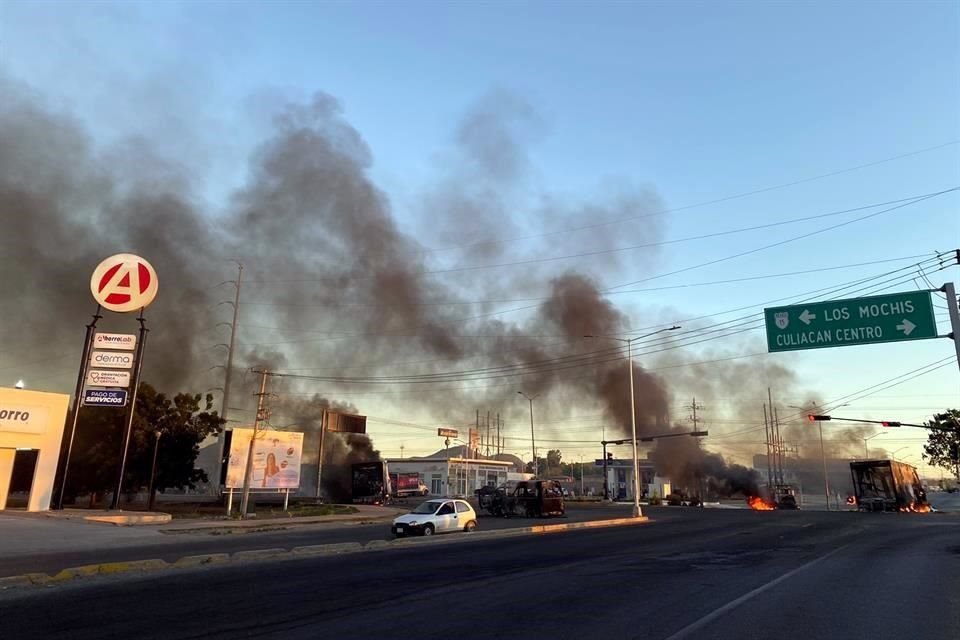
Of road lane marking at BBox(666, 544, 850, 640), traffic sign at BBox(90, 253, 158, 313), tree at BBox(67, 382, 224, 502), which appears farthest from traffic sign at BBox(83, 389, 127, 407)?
road lane marking at BBox(666, 544, 850, 640)

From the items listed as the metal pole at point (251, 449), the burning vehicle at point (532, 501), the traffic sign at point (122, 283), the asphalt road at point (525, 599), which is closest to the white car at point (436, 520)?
the asphalt road at point (525, 599)

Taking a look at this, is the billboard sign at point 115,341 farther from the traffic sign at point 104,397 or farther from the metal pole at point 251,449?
the metal pole at point 251,449

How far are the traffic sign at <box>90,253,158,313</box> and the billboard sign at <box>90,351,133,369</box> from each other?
2.14m

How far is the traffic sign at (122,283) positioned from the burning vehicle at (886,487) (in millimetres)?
44360

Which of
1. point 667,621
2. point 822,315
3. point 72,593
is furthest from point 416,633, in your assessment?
point 822,315

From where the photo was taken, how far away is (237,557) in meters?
13.1

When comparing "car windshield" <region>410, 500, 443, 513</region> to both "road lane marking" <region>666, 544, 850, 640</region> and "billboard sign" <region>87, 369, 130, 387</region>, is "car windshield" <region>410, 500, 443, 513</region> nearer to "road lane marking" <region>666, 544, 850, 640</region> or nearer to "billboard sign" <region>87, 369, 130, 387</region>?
"road lane marking" <region>666, 544, 850, 640</region>

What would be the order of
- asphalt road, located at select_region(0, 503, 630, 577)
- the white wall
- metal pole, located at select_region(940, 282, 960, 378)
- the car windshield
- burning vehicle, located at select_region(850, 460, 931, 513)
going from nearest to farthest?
asphalt road, located at select_region(0, 503, 630, 577), metal pole, located at select_region(940, 282, 960, 378), the car windshield, the white wall, burning vehicle, located at select_region(850, 460, 931, 513)

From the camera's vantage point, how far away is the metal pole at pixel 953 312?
14500 mm

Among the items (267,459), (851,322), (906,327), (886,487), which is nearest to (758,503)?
(886,487)

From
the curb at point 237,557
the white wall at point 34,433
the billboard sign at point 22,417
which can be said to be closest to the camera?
the curb at point 237,557

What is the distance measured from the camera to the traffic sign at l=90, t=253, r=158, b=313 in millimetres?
28703

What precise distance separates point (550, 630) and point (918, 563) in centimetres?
1067

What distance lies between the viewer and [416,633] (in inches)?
262
